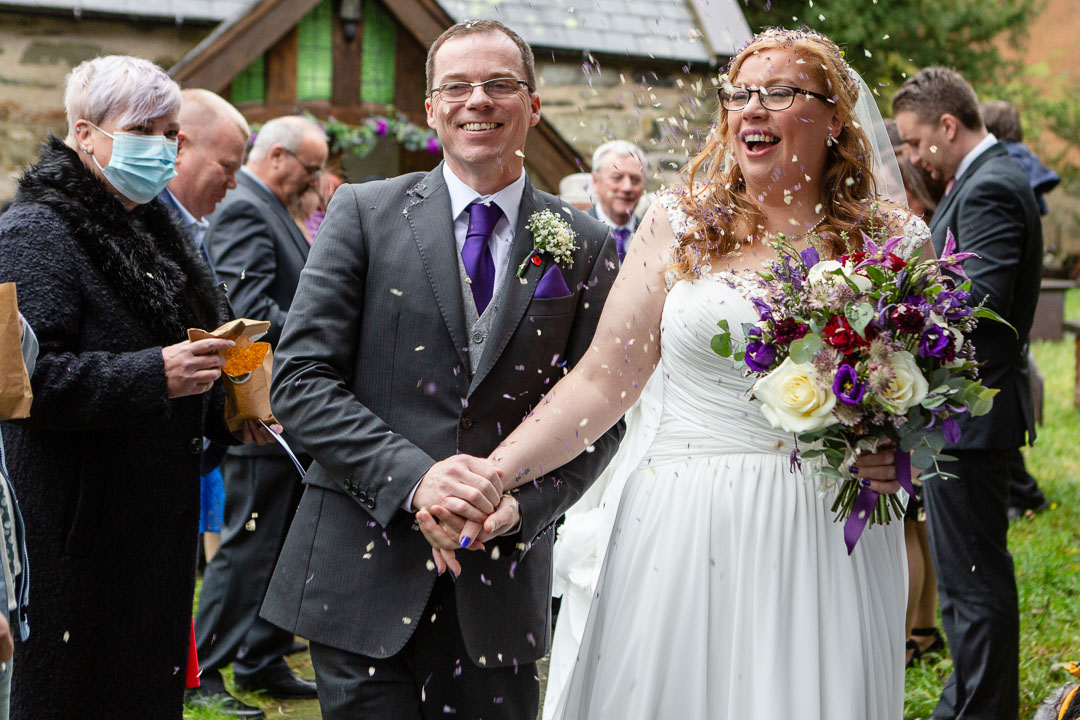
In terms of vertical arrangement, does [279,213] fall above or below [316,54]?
below

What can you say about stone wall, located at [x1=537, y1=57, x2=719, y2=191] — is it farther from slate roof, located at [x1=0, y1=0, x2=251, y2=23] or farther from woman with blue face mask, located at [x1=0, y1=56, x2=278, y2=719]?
woman with blue face mask, located at [x1=0, y1=56, x2=278, y2=719]

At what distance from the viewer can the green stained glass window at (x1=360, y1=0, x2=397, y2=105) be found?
30.9ft

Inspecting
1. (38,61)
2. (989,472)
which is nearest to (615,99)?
(38,61)

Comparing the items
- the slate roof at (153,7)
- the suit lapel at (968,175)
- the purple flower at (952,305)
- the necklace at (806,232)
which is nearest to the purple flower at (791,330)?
the purple flower at (952,305)

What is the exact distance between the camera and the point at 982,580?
4.55 metres

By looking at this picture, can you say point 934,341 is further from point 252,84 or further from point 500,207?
point 252,84

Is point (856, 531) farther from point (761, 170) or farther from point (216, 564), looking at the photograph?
point (216, 564)

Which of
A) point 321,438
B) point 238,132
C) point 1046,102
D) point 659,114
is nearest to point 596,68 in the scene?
point 659,114

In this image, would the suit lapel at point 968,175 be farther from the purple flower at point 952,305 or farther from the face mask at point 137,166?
the face mask at point 137,166

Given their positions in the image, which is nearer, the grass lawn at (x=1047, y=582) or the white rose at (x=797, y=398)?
the white rose at (x=797, y=398)

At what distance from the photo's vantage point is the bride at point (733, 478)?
2934 millimetres

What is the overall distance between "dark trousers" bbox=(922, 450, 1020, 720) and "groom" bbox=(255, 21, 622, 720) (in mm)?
2175

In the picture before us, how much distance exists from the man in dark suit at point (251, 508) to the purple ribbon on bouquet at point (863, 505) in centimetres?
316

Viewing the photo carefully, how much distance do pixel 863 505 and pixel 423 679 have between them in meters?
1.21
